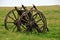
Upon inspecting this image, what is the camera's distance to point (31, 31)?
20250 mm

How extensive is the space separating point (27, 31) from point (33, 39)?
3.71 m

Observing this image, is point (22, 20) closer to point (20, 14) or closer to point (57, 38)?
point (20, 14)

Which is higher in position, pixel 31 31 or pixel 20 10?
pixel 20 10

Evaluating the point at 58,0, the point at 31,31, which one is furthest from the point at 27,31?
the point at 58,0

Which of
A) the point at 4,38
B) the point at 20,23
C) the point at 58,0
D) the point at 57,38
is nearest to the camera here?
the point at 4,38

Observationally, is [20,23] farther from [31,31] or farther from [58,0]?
[58,0]

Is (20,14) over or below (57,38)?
over

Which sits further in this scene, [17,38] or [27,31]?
[27,31]

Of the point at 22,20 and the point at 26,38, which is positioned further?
the point at 22,20

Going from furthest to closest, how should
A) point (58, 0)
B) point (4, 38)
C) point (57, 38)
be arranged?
point (58, 0), point (57, 38), point (4, 38)

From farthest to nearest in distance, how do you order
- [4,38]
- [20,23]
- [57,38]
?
[20,23] < [57,38] < [4,38]

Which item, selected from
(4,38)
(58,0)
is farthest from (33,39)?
(58,0)

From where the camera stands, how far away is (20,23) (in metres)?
20.0

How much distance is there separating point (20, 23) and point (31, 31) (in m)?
0.93
